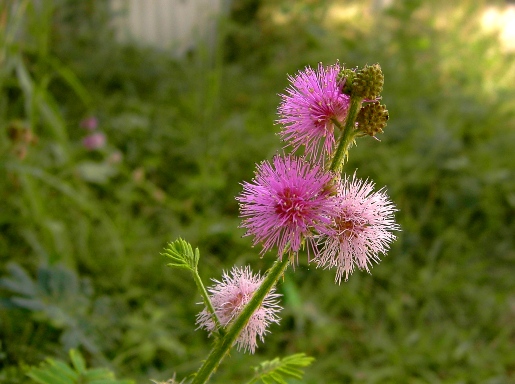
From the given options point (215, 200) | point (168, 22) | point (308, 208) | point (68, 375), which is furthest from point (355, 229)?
point (168, 22)

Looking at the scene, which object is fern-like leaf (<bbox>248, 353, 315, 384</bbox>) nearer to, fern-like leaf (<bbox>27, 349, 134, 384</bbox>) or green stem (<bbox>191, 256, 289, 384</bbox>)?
green stem (<bbox>191, 256, 289, 384</bbox>)

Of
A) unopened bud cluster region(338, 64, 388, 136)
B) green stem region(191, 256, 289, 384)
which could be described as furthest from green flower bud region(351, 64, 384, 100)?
green stem region(191, 256, 289, 384)

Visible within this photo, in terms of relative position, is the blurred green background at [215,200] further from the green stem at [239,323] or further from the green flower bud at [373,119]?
the green flower bud at [373,119]

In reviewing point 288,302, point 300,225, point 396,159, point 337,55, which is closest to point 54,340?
point 288,302

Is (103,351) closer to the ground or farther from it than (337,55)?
closer to the ground

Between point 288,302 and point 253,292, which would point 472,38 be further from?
point 253,292

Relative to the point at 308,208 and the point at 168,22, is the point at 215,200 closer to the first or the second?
the point at 308,208
